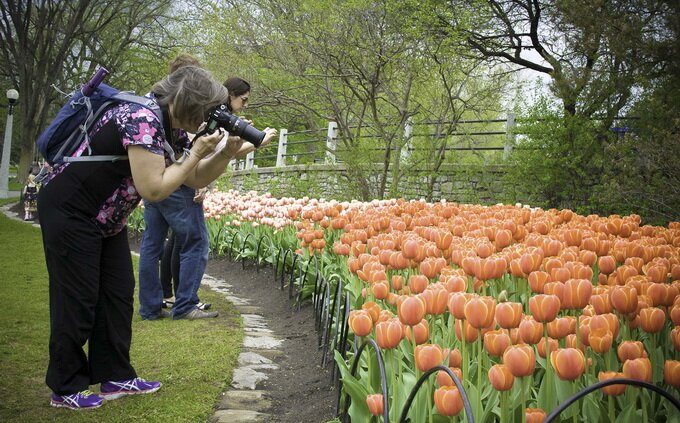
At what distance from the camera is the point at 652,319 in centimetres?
225

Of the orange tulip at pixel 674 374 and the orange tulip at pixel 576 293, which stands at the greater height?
the orange tulip at pixel 576 293

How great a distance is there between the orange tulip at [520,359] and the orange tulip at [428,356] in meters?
0.26

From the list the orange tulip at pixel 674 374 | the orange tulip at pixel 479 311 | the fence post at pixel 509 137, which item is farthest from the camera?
the fence post at pixel 509 137

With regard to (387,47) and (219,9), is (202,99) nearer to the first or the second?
(387,47)

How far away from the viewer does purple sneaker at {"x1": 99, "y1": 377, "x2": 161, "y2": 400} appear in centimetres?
357

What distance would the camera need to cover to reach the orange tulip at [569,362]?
186 cm

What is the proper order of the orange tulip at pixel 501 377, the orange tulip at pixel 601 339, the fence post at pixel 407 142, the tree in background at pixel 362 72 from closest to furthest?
1. the orange tulip at pixel 501 377
2. the orange tulip at pixel 601 339
3. the tree in background at pixel 362 72
4. the fence post at pixel 407 142

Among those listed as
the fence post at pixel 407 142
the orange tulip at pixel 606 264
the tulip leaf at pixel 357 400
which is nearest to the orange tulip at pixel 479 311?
the tulip leaf at pixel 357 400

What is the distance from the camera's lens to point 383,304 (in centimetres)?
342

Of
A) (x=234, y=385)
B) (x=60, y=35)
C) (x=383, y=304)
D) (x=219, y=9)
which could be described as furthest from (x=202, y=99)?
(x=60, y=35)

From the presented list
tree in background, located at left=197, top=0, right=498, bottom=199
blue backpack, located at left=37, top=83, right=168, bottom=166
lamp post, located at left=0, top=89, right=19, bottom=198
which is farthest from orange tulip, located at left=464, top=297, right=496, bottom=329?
lamp post, located at left=0, top=89, right=19, bottom=198

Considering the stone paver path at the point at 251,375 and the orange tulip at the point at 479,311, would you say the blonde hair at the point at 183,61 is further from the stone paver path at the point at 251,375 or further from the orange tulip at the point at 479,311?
the orange tulip at the point at 479,311

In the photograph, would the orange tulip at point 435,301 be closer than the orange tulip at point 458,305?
No

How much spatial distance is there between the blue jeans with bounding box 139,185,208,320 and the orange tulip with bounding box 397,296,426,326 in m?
3.37
